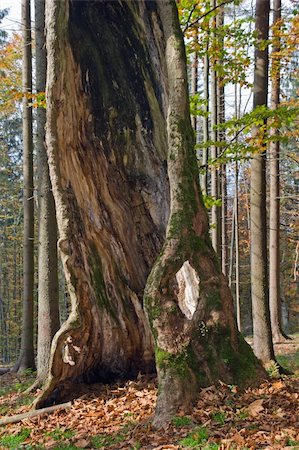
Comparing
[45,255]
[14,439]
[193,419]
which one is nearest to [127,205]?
[45,255]

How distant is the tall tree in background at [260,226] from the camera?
28.7ft

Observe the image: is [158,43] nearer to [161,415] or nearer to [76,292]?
[76,292]

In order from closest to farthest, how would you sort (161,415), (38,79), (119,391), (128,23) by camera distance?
1. (161,415)
2. (119,391)
3. (128,23)
4. (38,79)

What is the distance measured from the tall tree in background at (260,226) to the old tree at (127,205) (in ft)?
6.20

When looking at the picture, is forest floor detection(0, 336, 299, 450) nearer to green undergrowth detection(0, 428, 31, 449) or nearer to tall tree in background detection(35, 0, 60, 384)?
green undergrowth detection(0, 428, 31, 449)

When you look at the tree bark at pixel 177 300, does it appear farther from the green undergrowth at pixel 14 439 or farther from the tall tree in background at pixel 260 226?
the tall tree in background at pixel 260 226

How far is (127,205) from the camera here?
8.56 m

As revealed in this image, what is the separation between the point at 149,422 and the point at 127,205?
4.19 metres

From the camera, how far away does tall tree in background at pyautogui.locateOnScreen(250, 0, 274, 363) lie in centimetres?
876

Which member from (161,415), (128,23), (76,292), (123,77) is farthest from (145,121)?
(161,415)

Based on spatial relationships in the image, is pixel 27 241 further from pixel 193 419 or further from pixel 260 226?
pixel 193 419

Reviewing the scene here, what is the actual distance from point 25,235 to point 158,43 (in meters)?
6.06

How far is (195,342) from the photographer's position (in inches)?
223

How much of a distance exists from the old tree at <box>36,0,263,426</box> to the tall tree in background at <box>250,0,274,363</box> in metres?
1.89
